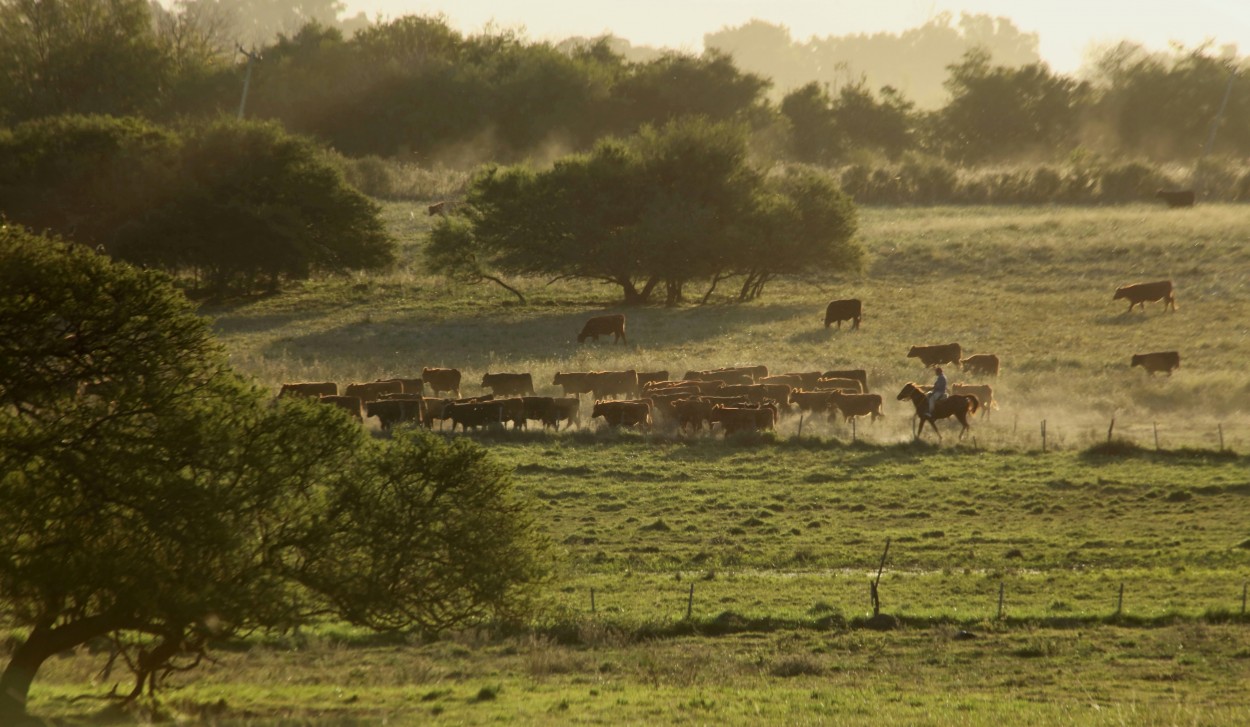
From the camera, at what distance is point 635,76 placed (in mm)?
110438

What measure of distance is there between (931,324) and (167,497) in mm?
41283

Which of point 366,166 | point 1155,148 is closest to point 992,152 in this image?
point 1155,148

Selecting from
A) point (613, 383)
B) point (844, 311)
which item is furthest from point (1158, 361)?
point (613, 383)

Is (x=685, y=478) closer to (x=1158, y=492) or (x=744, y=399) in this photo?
(x=744, y=399)

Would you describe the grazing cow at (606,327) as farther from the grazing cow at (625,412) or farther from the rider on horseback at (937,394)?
the rider on horseback at (937,394)

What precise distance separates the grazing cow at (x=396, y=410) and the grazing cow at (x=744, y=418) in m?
7.48

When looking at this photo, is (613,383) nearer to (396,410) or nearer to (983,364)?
(396,410)

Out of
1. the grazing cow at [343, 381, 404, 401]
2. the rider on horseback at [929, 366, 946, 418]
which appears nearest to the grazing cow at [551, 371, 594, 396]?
the grazing cow at [343, 381, 404, 401]

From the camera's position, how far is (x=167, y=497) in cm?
1498

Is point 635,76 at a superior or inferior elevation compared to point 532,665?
superior

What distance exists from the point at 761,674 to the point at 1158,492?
1303cm

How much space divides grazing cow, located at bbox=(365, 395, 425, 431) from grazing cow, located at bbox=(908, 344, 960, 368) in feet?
58.5

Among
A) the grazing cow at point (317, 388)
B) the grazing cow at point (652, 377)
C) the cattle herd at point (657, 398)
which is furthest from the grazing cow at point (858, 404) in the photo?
the grazing cow at point (317, 388)

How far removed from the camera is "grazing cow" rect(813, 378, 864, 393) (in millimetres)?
37125
